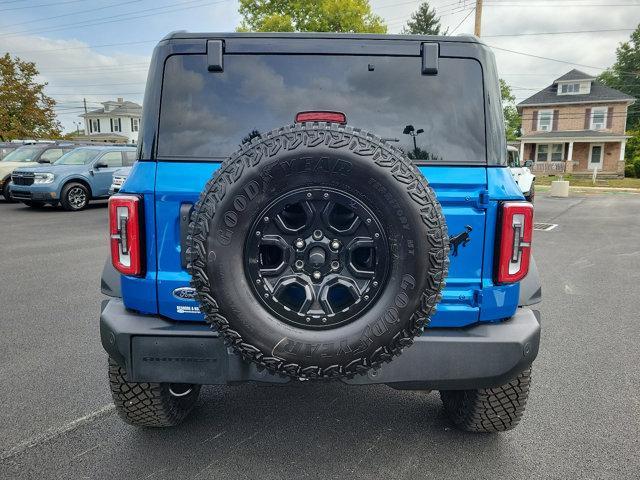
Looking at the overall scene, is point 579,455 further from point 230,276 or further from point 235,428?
point 230,276

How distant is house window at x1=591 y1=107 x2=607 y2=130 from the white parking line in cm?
4422

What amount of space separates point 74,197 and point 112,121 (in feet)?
182

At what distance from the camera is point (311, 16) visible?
→ 93.7 feet

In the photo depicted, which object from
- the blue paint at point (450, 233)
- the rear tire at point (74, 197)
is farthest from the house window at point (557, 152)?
the blue paint at point (450, 233)

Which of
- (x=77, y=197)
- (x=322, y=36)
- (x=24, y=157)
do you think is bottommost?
(x=77, y=197)

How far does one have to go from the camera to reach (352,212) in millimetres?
2066

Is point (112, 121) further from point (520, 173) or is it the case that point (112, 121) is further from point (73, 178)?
point (520, 173)

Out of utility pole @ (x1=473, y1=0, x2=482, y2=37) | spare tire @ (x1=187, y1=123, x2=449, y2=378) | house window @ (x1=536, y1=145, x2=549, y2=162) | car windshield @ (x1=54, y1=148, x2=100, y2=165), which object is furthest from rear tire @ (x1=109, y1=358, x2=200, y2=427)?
house window @ (x1=536, y1=145, x2=549, y2=162)

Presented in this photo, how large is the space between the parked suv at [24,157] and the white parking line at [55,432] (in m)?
14.8

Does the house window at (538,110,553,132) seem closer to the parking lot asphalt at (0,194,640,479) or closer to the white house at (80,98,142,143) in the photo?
the parking lot asphalt at (0,194,640,479)

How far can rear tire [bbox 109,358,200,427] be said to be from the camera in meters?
2.65

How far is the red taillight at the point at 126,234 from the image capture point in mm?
2303

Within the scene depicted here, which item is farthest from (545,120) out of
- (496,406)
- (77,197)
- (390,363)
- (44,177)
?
(390,363)

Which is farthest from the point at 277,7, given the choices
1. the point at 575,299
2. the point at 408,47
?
the point at 408,47
